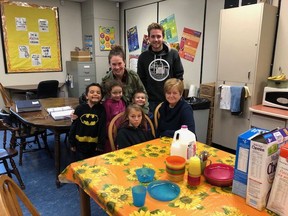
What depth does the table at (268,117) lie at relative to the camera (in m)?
2.56

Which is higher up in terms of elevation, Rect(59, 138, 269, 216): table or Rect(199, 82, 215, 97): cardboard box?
Rect(199, 82, 215, 97): cardboard box

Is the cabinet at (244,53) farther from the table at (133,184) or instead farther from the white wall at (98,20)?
the white wall at (98,20)

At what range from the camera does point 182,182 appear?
1157mm

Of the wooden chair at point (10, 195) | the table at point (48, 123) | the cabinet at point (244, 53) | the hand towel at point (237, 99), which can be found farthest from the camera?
the hand towel at point (237, 99)

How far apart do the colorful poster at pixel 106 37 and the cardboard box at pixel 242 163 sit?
4.88m

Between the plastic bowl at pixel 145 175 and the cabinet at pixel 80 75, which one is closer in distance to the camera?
the plastic bowl at pixel 145 175

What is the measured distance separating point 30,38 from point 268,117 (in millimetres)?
4743

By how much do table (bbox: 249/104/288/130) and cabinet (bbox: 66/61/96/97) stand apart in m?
3.61

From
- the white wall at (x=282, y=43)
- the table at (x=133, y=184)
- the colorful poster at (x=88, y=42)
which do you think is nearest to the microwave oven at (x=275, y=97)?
the white wall at (x=282, y=43)

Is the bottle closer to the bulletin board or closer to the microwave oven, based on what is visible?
the microwave oven

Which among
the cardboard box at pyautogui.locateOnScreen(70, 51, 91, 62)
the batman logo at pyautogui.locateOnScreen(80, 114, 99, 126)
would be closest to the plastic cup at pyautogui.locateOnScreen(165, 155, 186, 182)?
the batman logo at pyautogui.locateOnScreen(80, 114, 99, 126)

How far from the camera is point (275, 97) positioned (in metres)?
2.79

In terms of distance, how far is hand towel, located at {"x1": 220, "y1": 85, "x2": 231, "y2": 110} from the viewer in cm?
313

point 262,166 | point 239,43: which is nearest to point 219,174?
point 262,166
